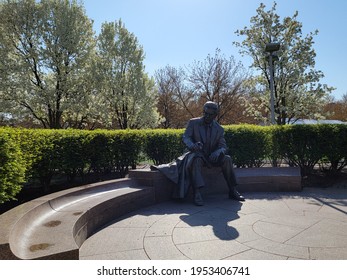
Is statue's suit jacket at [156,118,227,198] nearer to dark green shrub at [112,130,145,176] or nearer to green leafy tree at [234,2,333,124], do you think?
dark green shrub at [112,130,145,176]

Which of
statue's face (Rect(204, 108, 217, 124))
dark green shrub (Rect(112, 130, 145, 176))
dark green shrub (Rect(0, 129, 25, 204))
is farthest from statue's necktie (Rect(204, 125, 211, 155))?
dark green shrub (Rect(0, 129, 25, 204))

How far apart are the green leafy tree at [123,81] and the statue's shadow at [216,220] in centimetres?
1887

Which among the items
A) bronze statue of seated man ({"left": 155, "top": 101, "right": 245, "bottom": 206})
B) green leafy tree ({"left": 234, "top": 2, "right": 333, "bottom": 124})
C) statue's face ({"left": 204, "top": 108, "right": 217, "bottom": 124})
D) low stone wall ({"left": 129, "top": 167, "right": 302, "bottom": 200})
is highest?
green leafy tree ({"left": 234, "top": 2, "right": 333, "bottom": 124})

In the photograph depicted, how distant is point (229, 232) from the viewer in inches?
150

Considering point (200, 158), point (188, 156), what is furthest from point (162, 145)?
point (200, 158)

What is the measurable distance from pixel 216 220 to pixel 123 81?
21830 mm

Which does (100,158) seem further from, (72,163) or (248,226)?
(248,226)

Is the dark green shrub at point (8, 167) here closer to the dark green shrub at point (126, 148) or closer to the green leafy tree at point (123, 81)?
the dark green shrub at point (126, 148)

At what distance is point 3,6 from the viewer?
18.5 m

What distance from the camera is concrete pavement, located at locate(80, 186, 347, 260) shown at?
3.13 m

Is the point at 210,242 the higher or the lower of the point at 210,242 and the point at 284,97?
the lower

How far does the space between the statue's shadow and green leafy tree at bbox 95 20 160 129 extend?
743 inches
